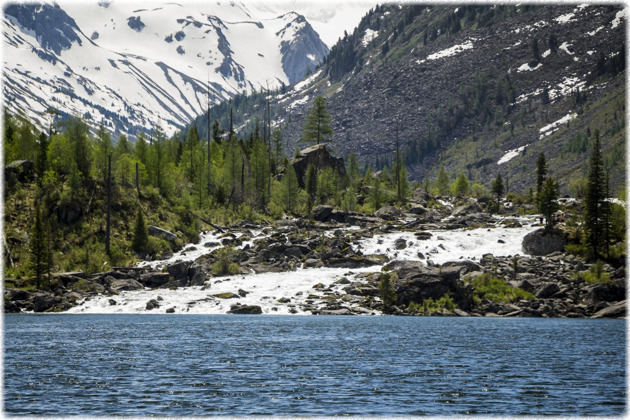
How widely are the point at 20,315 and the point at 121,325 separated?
49.2ft

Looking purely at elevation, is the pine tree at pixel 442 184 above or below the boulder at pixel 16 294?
above

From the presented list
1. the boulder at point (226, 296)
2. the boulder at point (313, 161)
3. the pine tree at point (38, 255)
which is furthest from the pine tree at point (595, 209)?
the pine tree at point (38, 255)

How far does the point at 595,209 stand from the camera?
276 ft

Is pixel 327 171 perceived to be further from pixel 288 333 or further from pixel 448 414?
pixel 448 414

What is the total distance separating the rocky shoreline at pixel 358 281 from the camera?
6800 cm

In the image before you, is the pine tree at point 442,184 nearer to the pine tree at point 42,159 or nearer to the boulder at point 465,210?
the boulder at point 465,210

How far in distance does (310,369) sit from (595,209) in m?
63.4

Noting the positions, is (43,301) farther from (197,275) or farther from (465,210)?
(465,210)

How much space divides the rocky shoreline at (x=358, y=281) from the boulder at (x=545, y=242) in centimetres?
151

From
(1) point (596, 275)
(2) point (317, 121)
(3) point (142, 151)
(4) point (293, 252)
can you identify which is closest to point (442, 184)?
(2) point (317, 121)

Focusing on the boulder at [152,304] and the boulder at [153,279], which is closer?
the boulder at [152,304]

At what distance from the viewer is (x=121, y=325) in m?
54.9

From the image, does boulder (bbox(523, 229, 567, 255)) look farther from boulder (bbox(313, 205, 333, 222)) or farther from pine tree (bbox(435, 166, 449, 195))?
pine tree (bbox(435, 166, 449, 195))

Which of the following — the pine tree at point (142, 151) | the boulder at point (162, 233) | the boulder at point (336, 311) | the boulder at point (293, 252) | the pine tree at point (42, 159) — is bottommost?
the boulder at point (336, 311)
